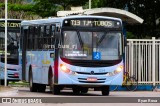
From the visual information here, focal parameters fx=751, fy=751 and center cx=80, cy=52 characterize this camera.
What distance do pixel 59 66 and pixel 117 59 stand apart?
236cm

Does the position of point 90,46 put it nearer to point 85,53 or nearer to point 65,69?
point 85,53

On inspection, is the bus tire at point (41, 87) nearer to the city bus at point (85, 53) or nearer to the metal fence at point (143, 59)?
the city bus at point (85, 53)

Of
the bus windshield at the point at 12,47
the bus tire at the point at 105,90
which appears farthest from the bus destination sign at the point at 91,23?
the bus windshield at the point at 12,47

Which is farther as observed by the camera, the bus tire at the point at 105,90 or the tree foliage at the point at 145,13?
the tree foliage at the point at 145,13

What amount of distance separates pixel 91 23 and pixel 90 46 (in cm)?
102

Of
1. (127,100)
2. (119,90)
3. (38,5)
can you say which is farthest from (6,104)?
(38,5)

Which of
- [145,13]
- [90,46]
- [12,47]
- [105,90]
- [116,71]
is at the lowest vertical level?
[105,90]

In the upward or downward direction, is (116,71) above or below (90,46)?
below

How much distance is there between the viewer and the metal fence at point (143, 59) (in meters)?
39.1

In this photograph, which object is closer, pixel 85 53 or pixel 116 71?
pixel 85 53

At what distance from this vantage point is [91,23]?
30156mm

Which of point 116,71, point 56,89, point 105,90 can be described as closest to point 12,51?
point 56,89

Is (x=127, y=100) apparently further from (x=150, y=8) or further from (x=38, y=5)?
(x=38, y=5)

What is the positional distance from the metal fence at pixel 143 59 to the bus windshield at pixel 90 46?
9.15 meters
